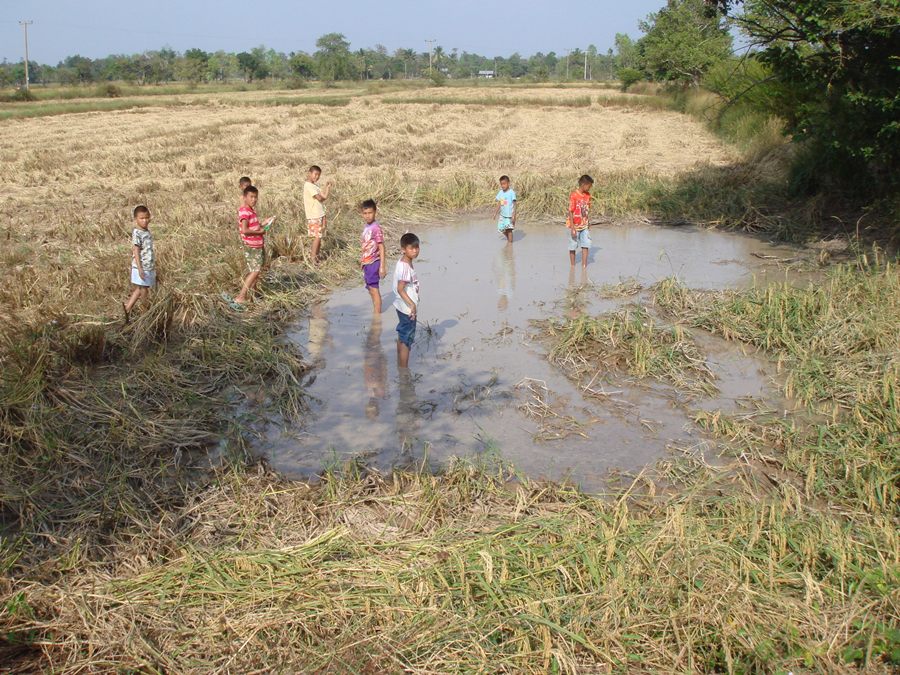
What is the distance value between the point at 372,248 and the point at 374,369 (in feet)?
6.03

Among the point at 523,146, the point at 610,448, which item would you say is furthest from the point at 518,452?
the point at 523,146

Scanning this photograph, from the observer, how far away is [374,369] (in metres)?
7.46

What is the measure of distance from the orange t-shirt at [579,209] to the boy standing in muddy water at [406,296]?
13.3ft

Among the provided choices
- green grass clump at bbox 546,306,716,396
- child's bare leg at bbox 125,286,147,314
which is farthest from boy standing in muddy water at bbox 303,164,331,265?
green grass clump at bbox 546,306,716,396

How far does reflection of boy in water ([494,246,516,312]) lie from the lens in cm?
963

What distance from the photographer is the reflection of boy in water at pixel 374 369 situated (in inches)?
264

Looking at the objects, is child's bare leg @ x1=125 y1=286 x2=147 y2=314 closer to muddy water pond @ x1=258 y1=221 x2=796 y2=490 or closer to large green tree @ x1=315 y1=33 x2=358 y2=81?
muddy water pond @ x1=258 y1=221 x2=796 y2=490

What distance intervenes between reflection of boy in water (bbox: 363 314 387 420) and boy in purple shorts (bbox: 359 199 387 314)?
0.55 m

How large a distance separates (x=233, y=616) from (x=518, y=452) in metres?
2.58

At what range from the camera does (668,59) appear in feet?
143

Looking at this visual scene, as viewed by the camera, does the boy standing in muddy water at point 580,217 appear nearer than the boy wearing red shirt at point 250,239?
No

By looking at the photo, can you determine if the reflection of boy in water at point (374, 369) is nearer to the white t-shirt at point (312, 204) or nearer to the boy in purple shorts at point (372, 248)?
the boy in purple shorts at point (372, 248)

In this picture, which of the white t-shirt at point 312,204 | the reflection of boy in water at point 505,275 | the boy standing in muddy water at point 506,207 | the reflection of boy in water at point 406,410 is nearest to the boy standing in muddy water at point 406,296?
the reflection of boy in water at point 406,410

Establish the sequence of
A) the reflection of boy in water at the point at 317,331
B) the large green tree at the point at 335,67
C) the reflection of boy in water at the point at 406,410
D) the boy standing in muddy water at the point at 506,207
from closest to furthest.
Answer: the reflection of boy in water at the point at 406,410 → the reflection of boy in water at the point at 317,331 → the boy standing in muddy water at the point at 506,207 → the large green tree at the point at 335,67
